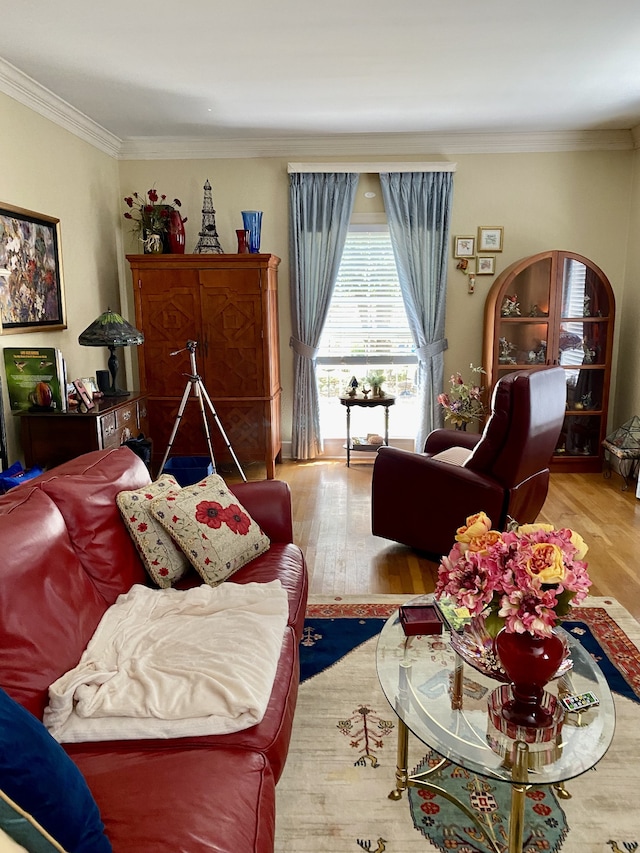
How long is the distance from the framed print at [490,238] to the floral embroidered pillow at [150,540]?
13.3 feet

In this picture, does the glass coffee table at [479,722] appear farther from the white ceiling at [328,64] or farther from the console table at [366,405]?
the console table at [366,405]

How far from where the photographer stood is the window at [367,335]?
5520 millimetres

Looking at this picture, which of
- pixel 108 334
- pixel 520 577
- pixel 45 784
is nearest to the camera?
pixel 45 784

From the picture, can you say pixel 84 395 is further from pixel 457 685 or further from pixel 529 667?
pixel 529 667

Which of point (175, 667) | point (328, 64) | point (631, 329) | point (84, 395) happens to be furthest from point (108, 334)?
point (631, 329)

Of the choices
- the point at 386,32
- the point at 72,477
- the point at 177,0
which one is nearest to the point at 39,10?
the point at 177,0

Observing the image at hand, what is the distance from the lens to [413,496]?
11.3 ft

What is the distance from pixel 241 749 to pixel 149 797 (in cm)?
24

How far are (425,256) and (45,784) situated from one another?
4.93 metres

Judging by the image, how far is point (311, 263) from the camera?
5.43 m

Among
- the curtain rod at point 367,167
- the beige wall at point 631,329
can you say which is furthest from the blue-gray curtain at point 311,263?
the beige wall at point 631,329

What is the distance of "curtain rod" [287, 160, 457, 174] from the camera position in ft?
17.2

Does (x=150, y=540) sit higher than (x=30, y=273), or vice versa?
(x=30, y=273)

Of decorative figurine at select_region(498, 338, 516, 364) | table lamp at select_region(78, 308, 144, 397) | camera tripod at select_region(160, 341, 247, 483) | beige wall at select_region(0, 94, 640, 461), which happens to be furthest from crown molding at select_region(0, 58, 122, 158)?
decorative figurine at select_region(498, 338, 516, 364)
